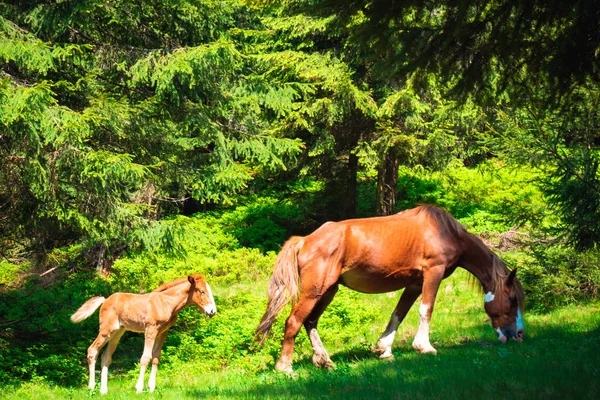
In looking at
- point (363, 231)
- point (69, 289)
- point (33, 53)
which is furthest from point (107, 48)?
point (363, 231)

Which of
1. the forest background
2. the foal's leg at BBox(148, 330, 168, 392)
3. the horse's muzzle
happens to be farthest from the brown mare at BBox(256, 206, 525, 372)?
the forest background

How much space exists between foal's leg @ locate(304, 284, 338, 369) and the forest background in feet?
5.95

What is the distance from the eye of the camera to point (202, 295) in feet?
34.7

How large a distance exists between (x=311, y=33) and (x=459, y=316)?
1219 cm

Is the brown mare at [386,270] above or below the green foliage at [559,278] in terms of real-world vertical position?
above

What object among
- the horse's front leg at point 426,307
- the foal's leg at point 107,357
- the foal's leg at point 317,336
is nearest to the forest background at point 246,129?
the foal's leg at point 317,336

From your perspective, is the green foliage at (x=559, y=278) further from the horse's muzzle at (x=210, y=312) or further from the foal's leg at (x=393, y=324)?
the horse's muzzle at (x=210, y=312)

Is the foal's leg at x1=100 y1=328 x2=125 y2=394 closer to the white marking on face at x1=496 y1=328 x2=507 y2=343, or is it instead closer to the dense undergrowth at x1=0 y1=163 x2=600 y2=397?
the dense undergrowth at x1=0 y1=163 x2=600 y2=397

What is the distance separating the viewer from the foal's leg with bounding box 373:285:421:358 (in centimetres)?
1075

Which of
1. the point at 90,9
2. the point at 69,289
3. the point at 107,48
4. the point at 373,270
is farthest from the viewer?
the point at 69,289

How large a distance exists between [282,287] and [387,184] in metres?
14.1

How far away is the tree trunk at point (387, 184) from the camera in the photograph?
77.4 ft

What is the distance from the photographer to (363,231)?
1085 centimetres

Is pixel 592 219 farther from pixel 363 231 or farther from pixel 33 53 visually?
pixel 33 53
